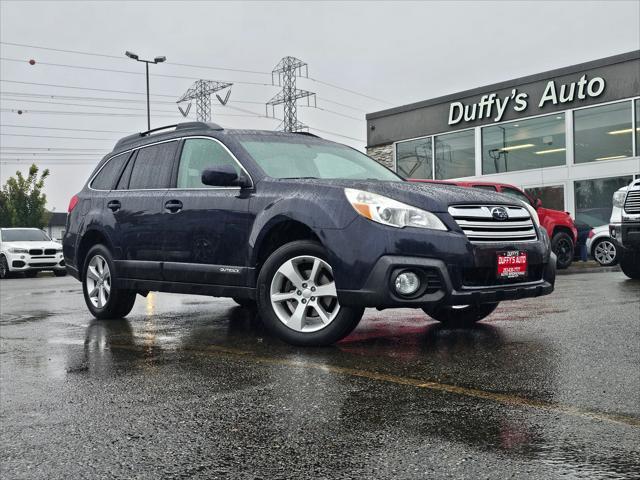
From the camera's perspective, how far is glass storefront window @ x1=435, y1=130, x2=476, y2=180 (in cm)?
2878

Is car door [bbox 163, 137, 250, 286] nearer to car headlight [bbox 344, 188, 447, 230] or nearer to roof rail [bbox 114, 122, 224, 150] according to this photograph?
roof rail [bbox 114, 122, 224, 150]

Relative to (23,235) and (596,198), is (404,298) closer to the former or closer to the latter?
(23,235)

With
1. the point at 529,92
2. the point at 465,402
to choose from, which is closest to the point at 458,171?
the point at 529,92

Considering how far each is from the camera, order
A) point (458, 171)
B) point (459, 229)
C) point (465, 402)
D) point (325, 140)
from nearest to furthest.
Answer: point (465, 402) < point (459, 229) < point (325, 140) < point (458, 171)

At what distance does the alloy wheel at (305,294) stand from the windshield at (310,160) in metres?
0.93

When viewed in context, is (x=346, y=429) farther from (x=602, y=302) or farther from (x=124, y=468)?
(x=602, y=302)

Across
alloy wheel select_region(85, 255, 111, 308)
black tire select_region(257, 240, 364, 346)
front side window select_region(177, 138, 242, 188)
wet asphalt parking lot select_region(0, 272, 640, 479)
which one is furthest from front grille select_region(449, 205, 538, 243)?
alloy wheel select_region(85, 255, 111, 308)

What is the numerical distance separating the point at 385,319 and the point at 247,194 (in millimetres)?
2132

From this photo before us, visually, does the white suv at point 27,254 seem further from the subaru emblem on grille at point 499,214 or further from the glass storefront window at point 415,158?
the subaru emblem on grille at point 499,214

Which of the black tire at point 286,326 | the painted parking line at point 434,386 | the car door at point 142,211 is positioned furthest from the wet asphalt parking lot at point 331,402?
the car door at point 142,211

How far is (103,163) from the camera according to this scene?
856cm

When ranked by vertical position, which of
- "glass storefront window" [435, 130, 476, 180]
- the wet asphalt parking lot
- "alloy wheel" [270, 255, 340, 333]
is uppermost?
"glass storefront window" [435, 130, 476, 180]

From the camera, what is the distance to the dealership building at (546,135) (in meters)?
24.0

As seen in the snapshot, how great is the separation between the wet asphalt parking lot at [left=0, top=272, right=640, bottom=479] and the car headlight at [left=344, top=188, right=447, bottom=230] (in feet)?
3.04
